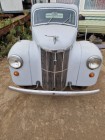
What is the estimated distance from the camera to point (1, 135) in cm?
262

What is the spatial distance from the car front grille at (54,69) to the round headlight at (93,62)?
435 millimetres

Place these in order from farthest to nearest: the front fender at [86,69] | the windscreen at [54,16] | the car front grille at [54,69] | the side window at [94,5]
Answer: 1. the side window at [94,5]
2. the windscreen at [54,16]
3. the front fender at [86,69]
4. the car front grille at [54,69]

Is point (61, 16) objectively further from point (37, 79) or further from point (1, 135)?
point (1, 135)

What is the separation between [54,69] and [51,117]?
1.04 metres

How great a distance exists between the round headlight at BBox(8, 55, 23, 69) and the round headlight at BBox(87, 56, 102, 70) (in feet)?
4.28

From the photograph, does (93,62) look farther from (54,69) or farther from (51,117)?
(51,117)

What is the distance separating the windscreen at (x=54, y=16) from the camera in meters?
3.59

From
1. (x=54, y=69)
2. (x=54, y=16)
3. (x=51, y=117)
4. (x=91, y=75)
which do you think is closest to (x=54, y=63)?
(x=54, y=69)

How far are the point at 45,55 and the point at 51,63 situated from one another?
0.61 ft

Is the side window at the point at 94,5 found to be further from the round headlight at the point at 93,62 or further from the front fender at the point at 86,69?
the round headlight at the point at 93,62

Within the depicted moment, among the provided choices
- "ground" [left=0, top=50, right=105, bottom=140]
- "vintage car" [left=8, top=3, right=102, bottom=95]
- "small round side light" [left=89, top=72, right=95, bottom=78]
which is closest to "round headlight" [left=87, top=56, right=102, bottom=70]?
"vintage car" [left=8, top=3, right=102, bottom=95]

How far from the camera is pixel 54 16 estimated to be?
11.9 feet

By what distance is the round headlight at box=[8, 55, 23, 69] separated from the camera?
8.82 feet

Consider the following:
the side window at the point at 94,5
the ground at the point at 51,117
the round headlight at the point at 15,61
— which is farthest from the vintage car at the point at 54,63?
the side window at the point at 94,5
